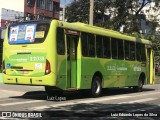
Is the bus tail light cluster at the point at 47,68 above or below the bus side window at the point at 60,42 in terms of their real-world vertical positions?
below

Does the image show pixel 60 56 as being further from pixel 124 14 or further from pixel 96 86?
pixel 124 14

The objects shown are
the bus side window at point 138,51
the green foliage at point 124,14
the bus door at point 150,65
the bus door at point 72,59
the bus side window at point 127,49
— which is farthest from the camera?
the green foliage at point 124,14

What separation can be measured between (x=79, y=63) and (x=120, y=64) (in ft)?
13.4

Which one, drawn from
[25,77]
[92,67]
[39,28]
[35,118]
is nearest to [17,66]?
[25,77]

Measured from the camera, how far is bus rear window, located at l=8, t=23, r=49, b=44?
16125 millimetres

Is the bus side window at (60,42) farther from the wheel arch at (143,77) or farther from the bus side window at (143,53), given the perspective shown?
the wheel arch at (143,77)

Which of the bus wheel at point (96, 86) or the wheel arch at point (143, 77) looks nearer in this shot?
the bus wheel at point (96, 86)

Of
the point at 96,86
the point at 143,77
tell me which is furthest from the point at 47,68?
the point at 143,77

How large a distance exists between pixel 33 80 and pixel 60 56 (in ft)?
4.44

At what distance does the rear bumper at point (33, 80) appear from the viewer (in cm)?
1566

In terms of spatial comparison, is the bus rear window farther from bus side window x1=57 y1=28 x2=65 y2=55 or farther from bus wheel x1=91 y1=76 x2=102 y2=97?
bus wheel x1=91 y1=76 x2=102 y2=97

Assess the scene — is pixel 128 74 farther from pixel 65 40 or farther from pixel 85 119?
pixel 85 119

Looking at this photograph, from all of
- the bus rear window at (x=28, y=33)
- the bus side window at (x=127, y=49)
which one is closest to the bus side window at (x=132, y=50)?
the bus side window at (x=127, y=49)

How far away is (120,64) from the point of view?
20.8m
